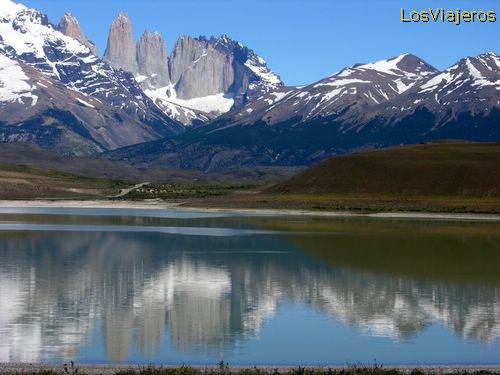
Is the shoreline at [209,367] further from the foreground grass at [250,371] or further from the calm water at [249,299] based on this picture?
the calm water at [249,299]

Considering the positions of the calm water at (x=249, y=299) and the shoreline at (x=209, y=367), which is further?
the calm water at (x=249, y=299)

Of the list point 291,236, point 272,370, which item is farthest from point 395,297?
point 291,236

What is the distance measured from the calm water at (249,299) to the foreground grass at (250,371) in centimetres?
323

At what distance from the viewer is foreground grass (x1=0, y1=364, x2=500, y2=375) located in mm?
33625

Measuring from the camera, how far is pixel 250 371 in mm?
A: 34344

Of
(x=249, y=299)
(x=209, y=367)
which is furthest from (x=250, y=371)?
(x=249, y=299)

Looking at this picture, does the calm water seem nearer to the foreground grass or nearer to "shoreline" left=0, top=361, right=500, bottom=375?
"shoreline" left=0, top=361, right=500, bottom=375

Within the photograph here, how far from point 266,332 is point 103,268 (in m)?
29.8

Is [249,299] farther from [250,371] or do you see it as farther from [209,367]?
[250,371]

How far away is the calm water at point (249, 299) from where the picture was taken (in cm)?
4144

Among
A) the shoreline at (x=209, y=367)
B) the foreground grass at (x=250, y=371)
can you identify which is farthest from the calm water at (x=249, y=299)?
the foreground grass at (x=250, y=371)

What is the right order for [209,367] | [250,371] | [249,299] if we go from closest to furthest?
1. [250,371]
2. [209,367]
3. [249,299]

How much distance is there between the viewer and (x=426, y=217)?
159 metres

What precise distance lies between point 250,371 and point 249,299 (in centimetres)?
2297
